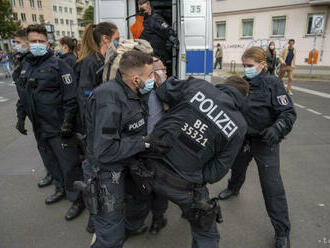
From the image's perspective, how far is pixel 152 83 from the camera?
1962mm

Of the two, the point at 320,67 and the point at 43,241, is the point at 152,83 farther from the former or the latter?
the point at 320,67

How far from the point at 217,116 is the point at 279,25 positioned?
829 inches

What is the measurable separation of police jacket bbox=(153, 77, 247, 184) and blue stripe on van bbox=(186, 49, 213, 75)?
2875mm

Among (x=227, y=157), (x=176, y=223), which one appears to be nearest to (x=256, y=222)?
(x=176, y=223)

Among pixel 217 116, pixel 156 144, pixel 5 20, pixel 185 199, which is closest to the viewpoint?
pixel 217 116

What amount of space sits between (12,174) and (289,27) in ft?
67.2

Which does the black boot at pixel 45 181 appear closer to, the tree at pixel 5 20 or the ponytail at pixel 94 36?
the ponytail at pixel 94 36

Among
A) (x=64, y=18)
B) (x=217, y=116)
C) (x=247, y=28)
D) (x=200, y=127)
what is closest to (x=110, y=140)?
(x=200, y=127)

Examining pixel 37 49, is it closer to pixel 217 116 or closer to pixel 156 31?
pixel 156 31

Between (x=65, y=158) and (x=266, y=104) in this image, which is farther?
(x=65, y=158)

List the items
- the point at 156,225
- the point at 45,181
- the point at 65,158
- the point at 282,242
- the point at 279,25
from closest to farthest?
the point at 282,242, the point at 156,225, the point at 65,158, the point at 45,181, the point at 279,25

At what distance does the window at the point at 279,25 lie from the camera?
63.4 feet

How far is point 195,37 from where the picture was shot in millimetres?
4496

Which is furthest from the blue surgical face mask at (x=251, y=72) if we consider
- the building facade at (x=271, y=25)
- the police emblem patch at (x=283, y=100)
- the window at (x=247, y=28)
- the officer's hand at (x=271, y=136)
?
the window at (x=247, y=28)
